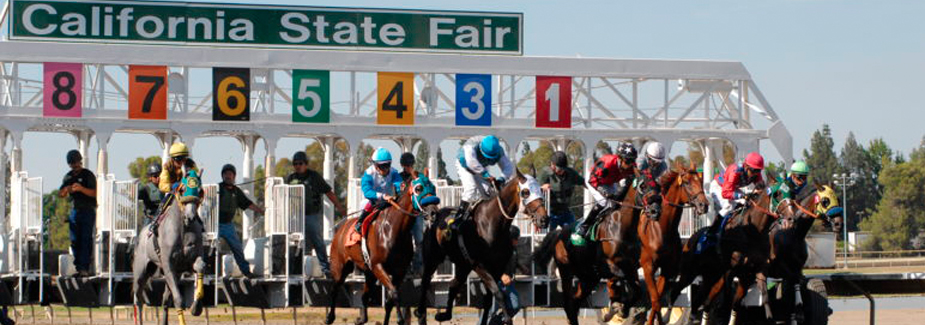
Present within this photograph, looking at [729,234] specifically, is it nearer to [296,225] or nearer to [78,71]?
[296,225]

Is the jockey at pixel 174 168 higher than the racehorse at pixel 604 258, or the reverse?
the jockey at pixel 174 168

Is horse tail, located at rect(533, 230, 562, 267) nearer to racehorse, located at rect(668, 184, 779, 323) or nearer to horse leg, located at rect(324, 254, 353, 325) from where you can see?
racehorse, located at rect(668, 184, 779, 323)

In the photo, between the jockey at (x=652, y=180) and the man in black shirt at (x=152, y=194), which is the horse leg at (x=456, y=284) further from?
the man in black shirt at (x=152, y=194)

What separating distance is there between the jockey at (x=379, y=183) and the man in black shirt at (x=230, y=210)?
2.12 meters

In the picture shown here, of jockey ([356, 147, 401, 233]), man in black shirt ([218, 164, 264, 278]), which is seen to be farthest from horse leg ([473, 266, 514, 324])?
man in black shirt ([218, 164, 264, 278])

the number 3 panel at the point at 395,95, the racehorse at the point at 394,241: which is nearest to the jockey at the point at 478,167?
the racehorse at the point at 394,241

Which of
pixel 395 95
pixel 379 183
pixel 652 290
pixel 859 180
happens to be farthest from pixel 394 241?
pixel 859 180

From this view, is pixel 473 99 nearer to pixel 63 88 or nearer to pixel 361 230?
pixel 63 88

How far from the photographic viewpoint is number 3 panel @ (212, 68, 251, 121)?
23.8 m

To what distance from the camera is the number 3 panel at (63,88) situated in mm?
23259

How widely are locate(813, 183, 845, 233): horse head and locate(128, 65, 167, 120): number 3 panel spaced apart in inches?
456

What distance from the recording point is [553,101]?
2545cm

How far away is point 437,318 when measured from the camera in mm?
16250

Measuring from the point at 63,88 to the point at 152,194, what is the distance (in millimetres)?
8042
